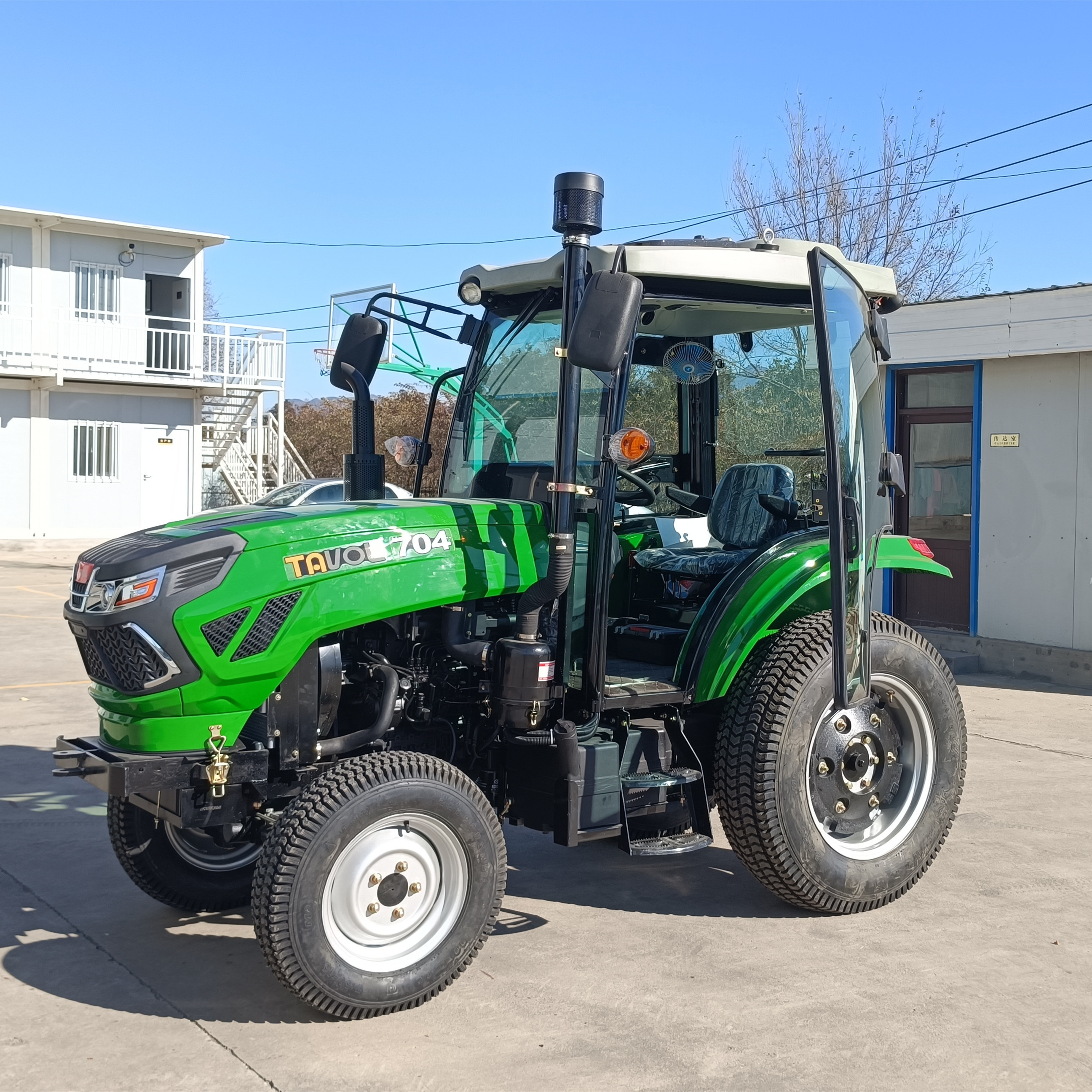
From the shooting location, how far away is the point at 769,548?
16.7 ft

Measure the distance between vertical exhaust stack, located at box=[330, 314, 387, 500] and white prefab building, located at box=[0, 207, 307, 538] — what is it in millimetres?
23718

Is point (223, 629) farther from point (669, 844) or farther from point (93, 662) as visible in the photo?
point (669, 844)

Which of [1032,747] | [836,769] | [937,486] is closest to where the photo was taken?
[836,769]

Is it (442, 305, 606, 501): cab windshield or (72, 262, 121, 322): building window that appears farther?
(72, 262, 121, 322): building window

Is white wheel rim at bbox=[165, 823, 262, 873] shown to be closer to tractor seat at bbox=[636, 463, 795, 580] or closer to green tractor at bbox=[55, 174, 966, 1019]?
green tractor at bbox=[55, 174, 966, 1019]

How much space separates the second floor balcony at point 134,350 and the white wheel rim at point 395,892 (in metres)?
25.1

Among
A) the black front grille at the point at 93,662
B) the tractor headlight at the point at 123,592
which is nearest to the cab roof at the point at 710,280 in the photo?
the tractor headlight at the point at 123,592

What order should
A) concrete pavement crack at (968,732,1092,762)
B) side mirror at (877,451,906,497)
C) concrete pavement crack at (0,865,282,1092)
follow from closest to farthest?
concrete pavement crack at (0,865,282,1092) → side mirror at (877,451,906,497) → concrete pavement crack at (968,732,1092,762)

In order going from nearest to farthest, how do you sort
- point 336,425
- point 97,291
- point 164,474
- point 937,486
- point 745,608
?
point 745,608 → point 937,486 → point 97,291 → point 164,474 → point 336,425

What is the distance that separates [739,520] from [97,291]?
26152 mm

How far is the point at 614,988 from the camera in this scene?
438 cm

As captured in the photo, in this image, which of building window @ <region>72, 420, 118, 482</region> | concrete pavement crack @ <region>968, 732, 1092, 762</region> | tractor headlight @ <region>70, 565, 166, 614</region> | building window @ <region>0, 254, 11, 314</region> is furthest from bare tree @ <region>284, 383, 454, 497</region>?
tractor headlight @ <region>70, 565, 166, 614</region>

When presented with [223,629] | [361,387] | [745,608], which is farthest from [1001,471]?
[223,629]

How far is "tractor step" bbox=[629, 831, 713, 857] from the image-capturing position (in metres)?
4.70
